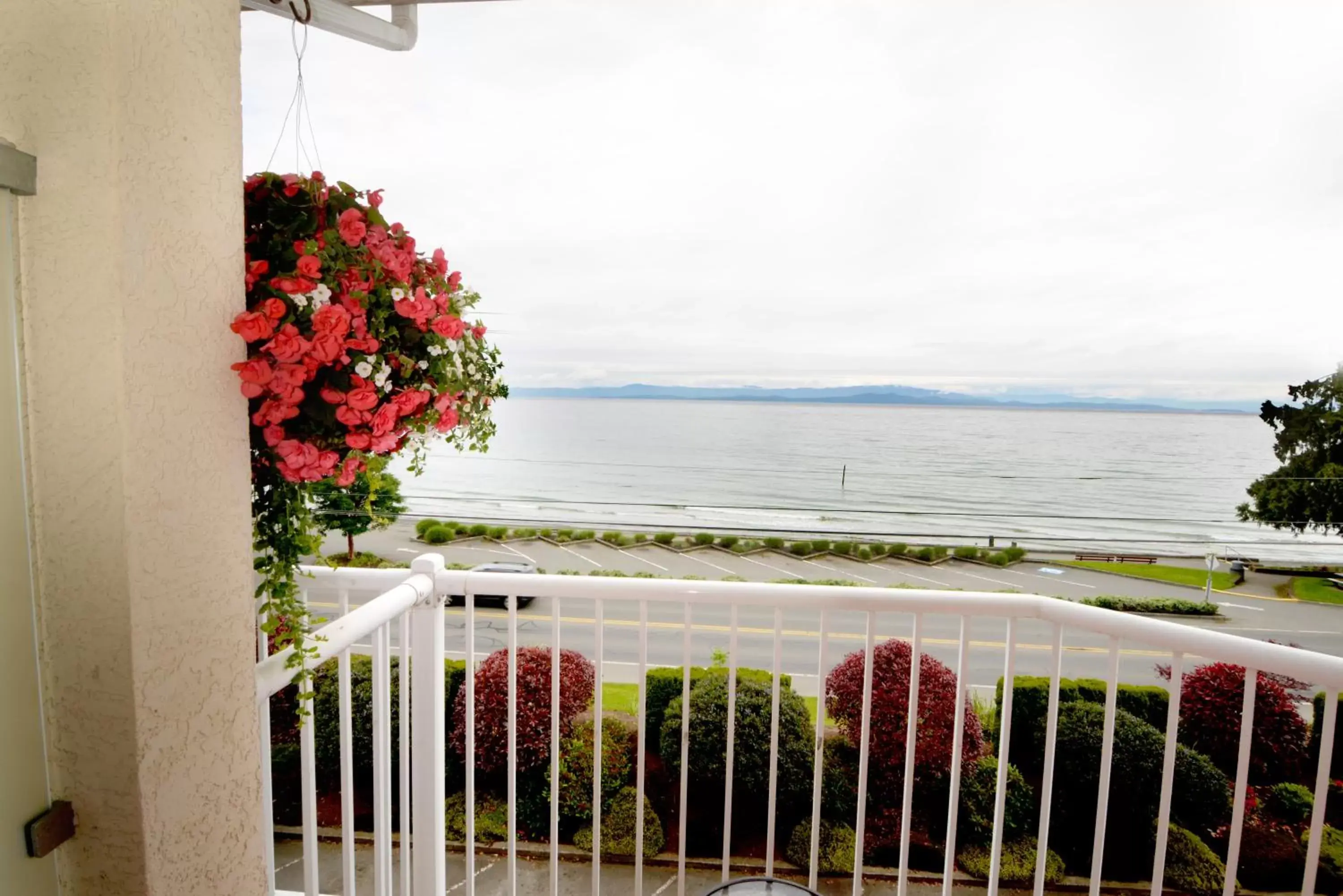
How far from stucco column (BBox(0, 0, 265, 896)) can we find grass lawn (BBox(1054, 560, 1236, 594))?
2027 cm

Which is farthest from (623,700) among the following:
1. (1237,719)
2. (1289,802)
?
(1289,802)

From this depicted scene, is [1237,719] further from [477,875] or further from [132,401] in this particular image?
[132,401]

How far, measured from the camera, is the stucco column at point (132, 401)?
2.22ft

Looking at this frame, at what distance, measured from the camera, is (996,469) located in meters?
23.5

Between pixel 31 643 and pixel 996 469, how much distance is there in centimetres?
2594

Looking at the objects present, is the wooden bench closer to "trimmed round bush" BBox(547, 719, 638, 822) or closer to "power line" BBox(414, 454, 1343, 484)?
"power line" BBox(414, 454, 1343, 484)

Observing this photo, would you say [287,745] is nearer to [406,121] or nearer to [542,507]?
[406,121]

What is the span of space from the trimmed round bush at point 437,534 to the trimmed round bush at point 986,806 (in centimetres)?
1356

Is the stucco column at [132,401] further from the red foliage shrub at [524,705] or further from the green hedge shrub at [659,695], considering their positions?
the green hedge shrub at [659,695]

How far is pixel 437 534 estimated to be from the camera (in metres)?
16.3

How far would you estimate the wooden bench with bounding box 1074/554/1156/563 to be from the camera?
18.2 meters

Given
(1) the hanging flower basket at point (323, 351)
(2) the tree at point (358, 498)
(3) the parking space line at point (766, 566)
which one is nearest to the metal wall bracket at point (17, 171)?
(1) the hanging flower basket at point (323, 351)

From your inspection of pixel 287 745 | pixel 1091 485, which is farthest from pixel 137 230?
pixel 1091 485

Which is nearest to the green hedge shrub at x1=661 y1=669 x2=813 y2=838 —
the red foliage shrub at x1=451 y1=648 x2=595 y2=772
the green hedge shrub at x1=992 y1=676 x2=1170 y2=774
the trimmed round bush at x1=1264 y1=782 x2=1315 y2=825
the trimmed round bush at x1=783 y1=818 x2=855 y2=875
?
the trimmed round bush at x1=783 y1=818 x2=855 y2=875
